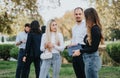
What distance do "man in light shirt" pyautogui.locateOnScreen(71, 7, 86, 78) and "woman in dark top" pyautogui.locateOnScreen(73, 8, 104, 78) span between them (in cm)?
174

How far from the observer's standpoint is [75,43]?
9.59 metres

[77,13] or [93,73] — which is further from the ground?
[77,13]

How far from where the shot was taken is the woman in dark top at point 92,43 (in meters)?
7.46

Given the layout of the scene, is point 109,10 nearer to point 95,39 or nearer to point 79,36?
point 79,36

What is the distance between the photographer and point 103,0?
893 inches

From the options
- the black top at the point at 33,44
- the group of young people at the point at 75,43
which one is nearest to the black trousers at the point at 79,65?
the group of young people at the point at 75,43

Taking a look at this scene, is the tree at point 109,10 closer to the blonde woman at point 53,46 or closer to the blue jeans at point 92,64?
the blonde woman at point 53,46

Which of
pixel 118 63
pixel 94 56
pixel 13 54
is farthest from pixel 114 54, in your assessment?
pixel 94 56

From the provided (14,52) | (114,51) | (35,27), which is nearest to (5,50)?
(14,52)

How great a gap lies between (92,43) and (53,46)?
309cm

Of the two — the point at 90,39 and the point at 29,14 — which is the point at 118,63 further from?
the point at 90,39

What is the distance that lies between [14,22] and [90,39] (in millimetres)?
19837

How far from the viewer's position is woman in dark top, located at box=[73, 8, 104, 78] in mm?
7461

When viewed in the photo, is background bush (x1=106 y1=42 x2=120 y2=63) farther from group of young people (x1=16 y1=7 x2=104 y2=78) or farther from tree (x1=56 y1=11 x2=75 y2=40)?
group of young people (x1=16 y1=7 x2=104 y2=78)
